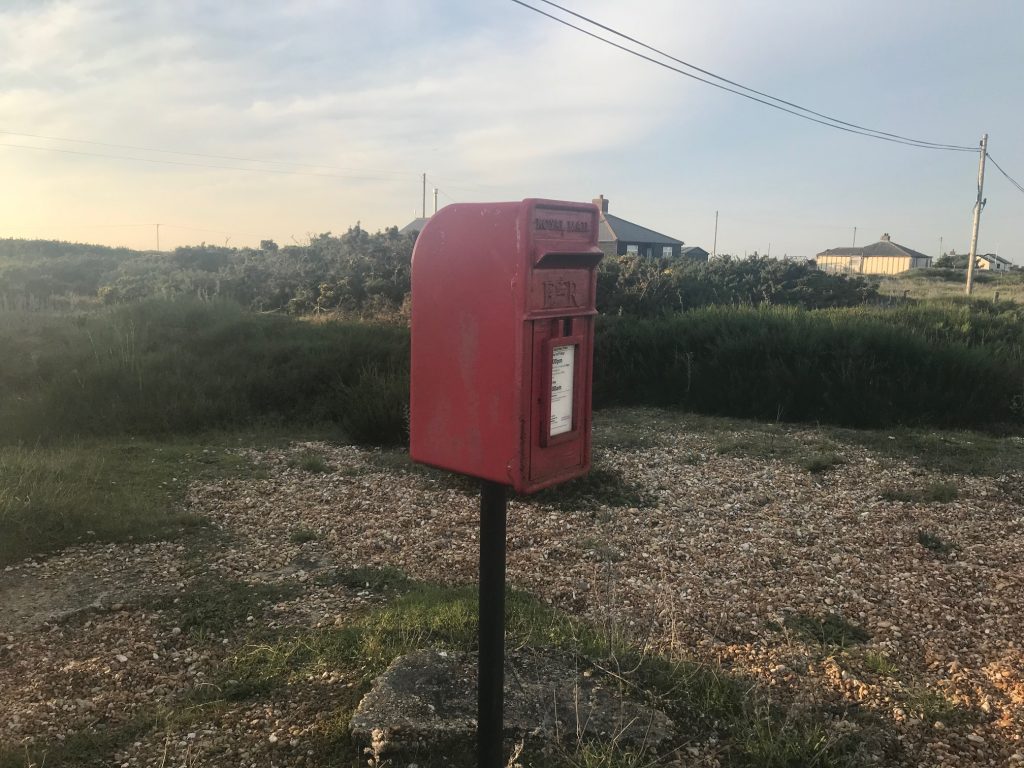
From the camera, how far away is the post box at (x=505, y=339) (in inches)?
73.5

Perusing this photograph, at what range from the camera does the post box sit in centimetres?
187

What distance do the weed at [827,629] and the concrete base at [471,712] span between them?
1.26 meters

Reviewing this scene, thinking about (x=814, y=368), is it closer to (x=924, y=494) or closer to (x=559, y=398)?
(x=924, y=494)

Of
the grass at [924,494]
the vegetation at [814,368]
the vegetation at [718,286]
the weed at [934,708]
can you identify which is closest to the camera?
the weed at [934,708]

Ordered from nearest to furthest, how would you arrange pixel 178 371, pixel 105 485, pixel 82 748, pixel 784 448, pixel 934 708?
pixel 82 748
pixel 934 708
pixel 105 485
pixel 784 448
pixel 178 371

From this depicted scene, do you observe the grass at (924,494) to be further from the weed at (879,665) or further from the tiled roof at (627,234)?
the tiled roof at (627,234)

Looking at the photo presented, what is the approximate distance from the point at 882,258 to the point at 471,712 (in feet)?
223

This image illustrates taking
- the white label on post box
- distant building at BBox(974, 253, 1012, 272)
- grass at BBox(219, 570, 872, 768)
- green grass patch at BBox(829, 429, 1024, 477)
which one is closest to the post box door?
the white label on post box

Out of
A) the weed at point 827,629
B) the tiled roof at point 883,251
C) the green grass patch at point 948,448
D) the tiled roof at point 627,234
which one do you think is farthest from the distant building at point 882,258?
the weed at point 827,629

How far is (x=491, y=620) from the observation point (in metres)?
2.05

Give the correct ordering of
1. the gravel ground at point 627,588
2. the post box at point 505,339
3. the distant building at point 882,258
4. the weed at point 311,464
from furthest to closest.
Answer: the distant building at point 882,258 → the weed at point 311,464 → the gravel ground at point 627,588 → the post box at point 505,339

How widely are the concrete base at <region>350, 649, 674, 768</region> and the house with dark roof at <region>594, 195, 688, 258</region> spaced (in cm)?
3453

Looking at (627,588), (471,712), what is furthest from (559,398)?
(627,588)

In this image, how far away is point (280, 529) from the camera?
5191 millimetres
